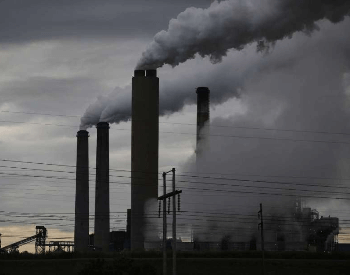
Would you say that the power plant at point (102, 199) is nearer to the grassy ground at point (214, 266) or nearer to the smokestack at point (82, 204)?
the smokestack at point (82, 204)

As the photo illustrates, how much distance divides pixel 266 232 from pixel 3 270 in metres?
42.4

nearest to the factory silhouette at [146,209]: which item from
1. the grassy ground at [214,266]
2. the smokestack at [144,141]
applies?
the smokestack at [144,141]

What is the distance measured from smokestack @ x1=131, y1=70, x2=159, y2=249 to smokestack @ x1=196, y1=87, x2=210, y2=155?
5935mm

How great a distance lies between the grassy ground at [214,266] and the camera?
65750 mm

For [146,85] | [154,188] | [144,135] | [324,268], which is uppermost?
[146,85]

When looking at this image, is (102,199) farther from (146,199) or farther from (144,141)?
(144,141)

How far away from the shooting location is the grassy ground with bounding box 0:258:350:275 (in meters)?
65.8

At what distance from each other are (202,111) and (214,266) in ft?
101

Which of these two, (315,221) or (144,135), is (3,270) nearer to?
(144,135)

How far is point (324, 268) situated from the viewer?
224ft

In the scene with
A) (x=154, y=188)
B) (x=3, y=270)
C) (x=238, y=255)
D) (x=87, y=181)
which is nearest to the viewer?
(x=3, y=270)

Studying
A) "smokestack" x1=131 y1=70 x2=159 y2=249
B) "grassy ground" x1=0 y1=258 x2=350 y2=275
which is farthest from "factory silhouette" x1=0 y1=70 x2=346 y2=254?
"grassy ground" x1=0 y1=258 x2=350 y2=275

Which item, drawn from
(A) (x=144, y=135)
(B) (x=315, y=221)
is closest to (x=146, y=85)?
(A) (x=144, y=135)

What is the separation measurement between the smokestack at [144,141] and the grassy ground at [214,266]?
21.0 meters
